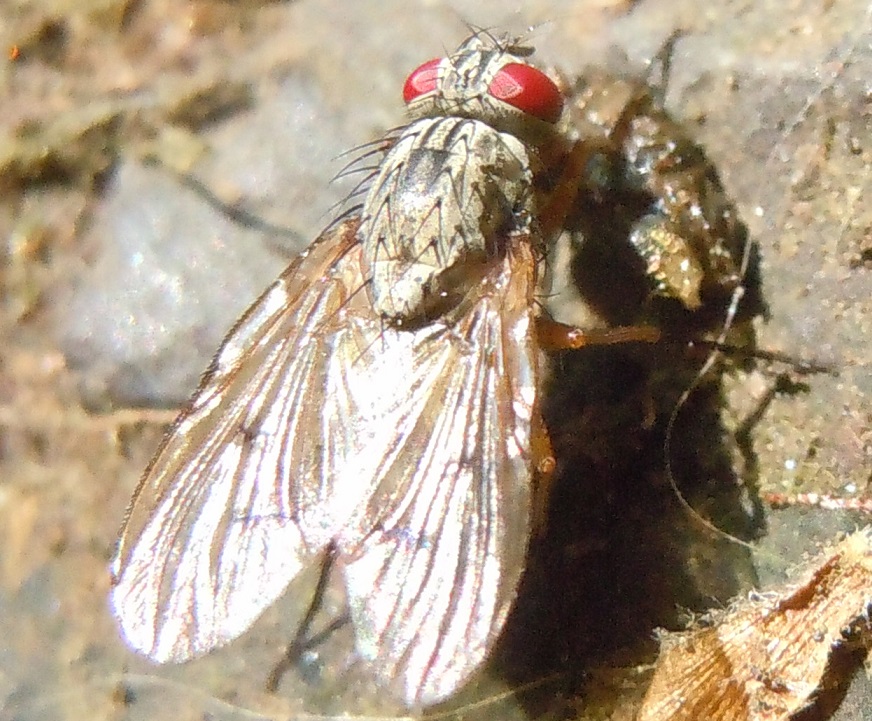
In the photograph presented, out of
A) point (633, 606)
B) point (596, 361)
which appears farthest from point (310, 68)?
point (633, 606)

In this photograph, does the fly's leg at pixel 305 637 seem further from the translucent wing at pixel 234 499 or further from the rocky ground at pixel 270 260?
the translucent wing at pixel 234 499

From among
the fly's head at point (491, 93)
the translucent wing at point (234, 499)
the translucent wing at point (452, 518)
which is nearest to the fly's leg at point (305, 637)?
the translucent wing at point (234, 499)

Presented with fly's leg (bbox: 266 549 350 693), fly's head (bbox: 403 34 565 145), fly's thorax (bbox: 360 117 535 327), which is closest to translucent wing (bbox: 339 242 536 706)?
fly's thorax (bbox: 360 117 535 327)

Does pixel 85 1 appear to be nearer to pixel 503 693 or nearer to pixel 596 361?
pixel 596 361

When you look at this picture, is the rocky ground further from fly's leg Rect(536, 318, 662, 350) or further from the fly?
the fly

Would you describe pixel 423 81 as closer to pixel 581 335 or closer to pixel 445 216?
pixel 445 216

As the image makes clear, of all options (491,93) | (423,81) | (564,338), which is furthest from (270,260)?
(564,338)
